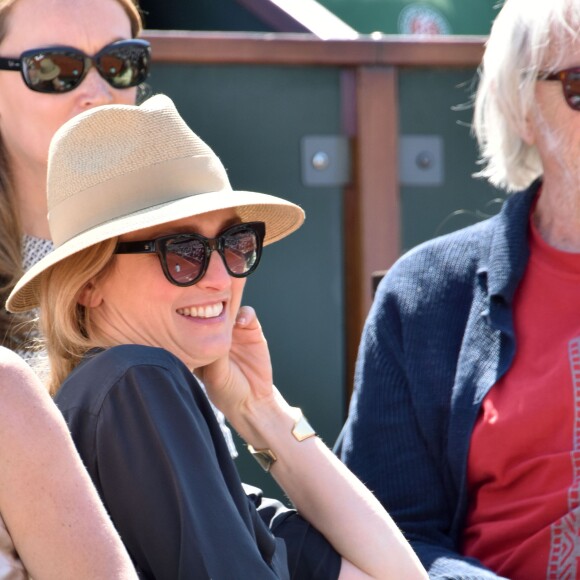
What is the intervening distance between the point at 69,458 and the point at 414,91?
231cm

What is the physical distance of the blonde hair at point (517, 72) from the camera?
2896 mm

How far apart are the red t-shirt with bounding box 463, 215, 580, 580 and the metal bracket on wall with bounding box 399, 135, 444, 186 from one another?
942 millimetres

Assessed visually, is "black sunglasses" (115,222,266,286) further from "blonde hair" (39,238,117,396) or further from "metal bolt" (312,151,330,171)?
"metal bolt" (312,151,330,171)

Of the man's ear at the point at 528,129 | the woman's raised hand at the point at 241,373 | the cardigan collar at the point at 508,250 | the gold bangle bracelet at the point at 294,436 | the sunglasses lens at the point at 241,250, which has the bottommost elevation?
the gold bangle bracelet at the point at 294,436

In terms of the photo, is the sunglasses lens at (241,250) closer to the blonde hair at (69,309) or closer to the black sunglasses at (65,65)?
the blonde hair at (69,309)

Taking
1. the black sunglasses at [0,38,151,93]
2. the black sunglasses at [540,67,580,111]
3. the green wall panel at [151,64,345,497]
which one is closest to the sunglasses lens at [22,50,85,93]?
the black sunglasses at [0,38,151,93]

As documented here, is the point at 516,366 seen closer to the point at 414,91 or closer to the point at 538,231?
the point at 538,231

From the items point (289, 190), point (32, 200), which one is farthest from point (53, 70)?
point (289, 190)

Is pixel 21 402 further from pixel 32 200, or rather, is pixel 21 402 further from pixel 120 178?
pixel 32 200

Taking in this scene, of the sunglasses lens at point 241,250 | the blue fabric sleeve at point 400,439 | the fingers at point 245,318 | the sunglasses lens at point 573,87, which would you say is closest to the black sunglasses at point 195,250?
the sunglasses lens at point 241,250

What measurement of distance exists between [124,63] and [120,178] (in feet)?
3.24

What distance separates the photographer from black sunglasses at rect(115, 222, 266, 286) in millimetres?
2049

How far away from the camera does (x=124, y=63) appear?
9.84ft

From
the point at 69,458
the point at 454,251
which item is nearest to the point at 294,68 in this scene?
the point at 454,251
